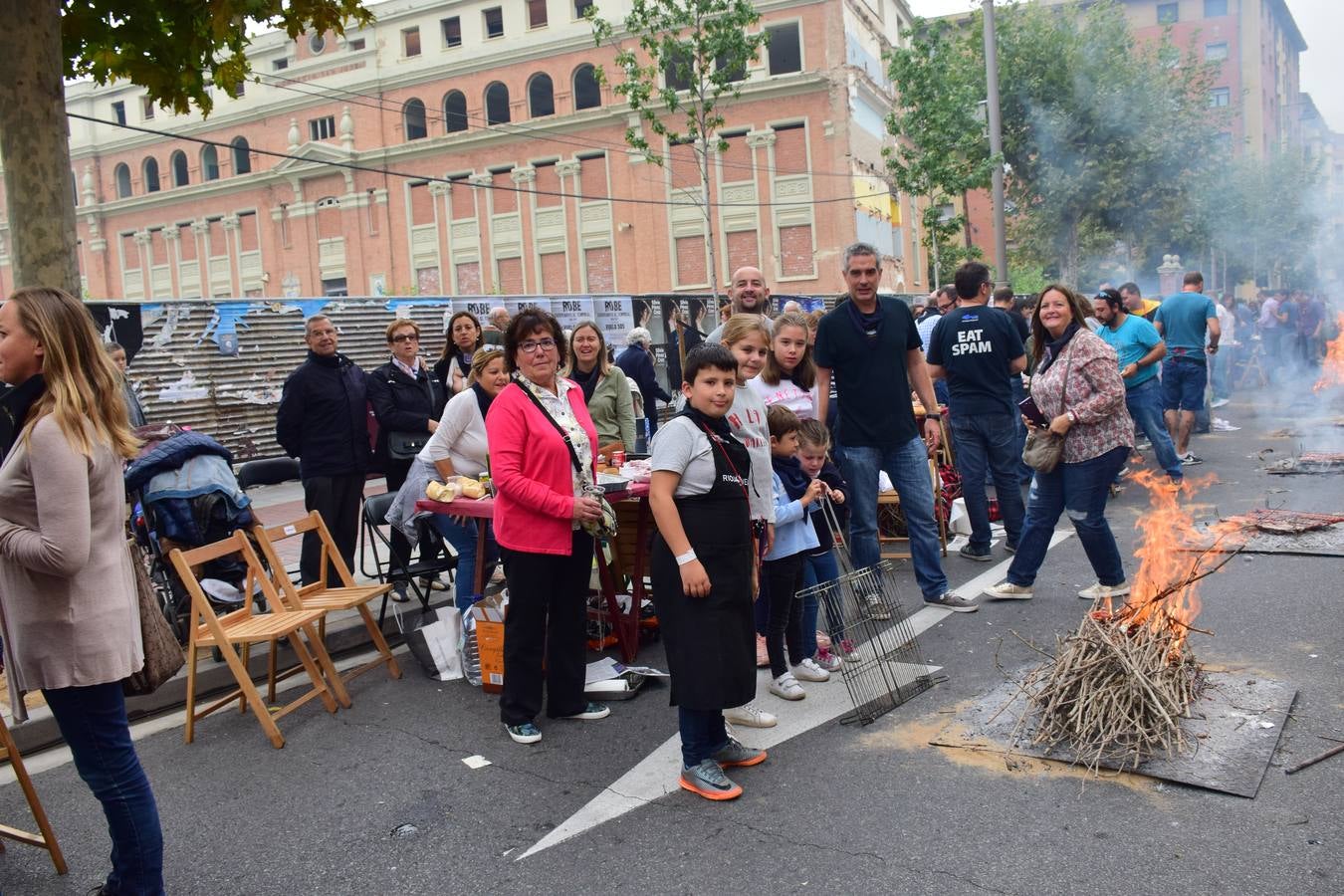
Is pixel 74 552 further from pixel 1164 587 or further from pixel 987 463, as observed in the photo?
pixel 987 463

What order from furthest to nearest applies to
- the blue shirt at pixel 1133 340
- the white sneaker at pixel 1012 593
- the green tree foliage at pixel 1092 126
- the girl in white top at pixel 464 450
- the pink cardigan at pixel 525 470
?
the green tree foliage at pixel 1092 126 < the blue shirt at pixel 1133 340 < the white sneaker at pixel 1012 593 < the girl in white top at pixel 464 450 < the pink cardigan at pixel 525 470

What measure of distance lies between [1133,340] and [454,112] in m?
40.8

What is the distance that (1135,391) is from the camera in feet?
31.8

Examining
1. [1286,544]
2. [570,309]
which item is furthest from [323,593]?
[570,309]

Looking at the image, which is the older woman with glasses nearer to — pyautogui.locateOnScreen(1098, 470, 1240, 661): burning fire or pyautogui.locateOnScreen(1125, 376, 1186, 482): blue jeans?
pyautogui.locateOnScreen(1098, 470, 1240, 661): burning fire

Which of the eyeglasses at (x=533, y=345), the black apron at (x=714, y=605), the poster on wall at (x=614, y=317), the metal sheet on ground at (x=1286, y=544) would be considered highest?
the poster on wall at (x=614, y=317)

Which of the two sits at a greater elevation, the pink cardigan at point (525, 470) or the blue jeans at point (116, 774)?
the pink cardigan at point (525, 470)

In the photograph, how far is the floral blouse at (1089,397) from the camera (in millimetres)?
5789

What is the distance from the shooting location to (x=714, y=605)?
383cm

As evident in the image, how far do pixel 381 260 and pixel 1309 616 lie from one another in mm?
45540

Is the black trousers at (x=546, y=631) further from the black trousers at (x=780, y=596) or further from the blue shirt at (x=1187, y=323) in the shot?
the blue shirt at (x=1187, y=323)

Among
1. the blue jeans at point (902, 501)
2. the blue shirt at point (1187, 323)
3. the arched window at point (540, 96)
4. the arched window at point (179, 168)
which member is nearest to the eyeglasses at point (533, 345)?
the blue jeans at point (902, 501)

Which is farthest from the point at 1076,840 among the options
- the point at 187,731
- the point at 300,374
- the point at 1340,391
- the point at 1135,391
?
the point at 1340,391

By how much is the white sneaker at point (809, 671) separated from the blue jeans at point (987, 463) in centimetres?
262
